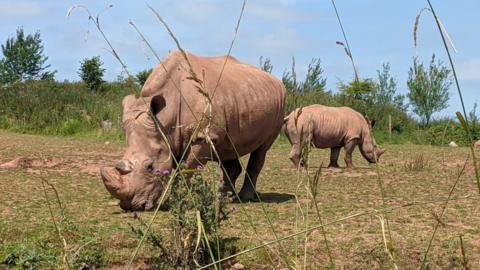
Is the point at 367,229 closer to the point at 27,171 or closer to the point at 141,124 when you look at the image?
the point at 141,124

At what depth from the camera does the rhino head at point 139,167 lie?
520 centimetres

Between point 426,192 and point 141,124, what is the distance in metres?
3.13

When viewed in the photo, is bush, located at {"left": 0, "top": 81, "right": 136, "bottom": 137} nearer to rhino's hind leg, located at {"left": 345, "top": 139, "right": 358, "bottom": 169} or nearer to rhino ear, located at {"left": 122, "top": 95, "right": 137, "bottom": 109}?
rhino's hind leg, located at {"left": 345, "top": 139, "right": 358, "bottom": 169}

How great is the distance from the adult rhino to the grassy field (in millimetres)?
273

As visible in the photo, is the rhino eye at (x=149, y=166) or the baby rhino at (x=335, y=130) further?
the baby rhino at (x=335, y=130)

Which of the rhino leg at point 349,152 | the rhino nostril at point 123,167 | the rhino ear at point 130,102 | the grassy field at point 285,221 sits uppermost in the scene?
the rhino ear at point 130,102

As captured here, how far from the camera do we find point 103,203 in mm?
5824

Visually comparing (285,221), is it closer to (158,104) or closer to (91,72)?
(158,104)

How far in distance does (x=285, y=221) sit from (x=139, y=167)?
1170mm

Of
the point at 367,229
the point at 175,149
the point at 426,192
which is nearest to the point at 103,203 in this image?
the point at 175,149

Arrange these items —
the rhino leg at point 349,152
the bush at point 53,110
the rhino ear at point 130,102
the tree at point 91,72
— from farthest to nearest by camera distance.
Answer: the tree at point 91,72 → the bush at point 53,110 → the rhino leg at point 349,152 → the rhino ear at point 130,102

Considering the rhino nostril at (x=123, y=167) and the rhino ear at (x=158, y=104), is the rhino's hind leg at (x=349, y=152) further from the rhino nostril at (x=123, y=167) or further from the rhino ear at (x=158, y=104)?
the rhino nostril at (x=123, y=167)

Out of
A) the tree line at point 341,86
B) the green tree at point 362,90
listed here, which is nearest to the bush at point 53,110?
the tree line at point 341,86

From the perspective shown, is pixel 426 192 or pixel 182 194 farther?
pixel 426 192
